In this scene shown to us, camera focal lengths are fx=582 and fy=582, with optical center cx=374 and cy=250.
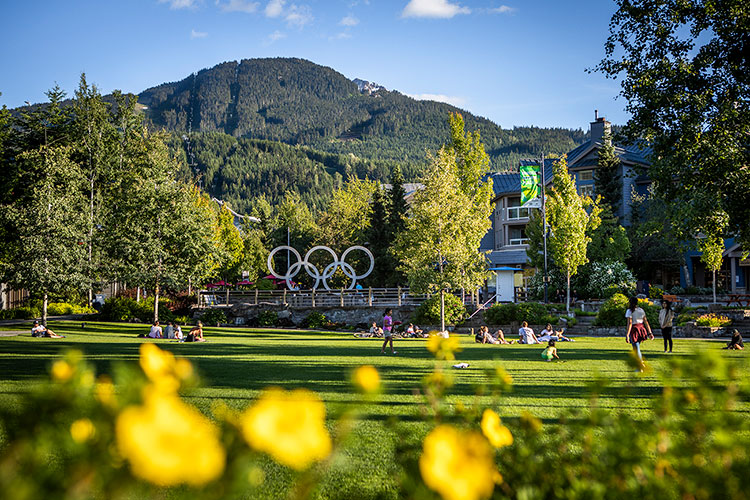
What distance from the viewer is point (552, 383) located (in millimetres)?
10594

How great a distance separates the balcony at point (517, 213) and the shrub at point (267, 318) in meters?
26.4

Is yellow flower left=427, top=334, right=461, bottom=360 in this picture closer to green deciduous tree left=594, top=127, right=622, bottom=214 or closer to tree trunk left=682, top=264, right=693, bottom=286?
tree trunk left=682, top=264, right=693, bottom=286

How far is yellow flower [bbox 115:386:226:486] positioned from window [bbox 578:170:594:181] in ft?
183

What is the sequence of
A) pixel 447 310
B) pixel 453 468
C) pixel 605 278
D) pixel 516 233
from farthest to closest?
pixel 516 233
pixel 605 278
pixel 447 310
pixel 453 468

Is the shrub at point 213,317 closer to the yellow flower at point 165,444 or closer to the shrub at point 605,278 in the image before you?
the shrub at point 605,278

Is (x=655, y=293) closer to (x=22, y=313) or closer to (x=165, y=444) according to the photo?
(x=22, y=313)

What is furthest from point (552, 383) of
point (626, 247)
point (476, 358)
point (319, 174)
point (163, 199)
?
point (319, 174)

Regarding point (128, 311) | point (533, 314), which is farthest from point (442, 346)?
point (128, 311)

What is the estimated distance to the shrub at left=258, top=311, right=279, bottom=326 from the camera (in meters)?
37.3

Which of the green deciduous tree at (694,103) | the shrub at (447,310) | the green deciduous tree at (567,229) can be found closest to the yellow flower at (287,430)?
the green deciduous tree at (694,103)

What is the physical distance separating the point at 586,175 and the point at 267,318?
32.8m

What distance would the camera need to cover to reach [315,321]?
1425 inches

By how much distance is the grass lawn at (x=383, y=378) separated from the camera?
5.70 m

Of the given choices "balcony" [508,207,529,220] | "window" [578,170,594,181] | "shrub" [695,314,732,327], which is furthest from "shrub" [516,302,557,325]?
"window" [578,170,594,181]
